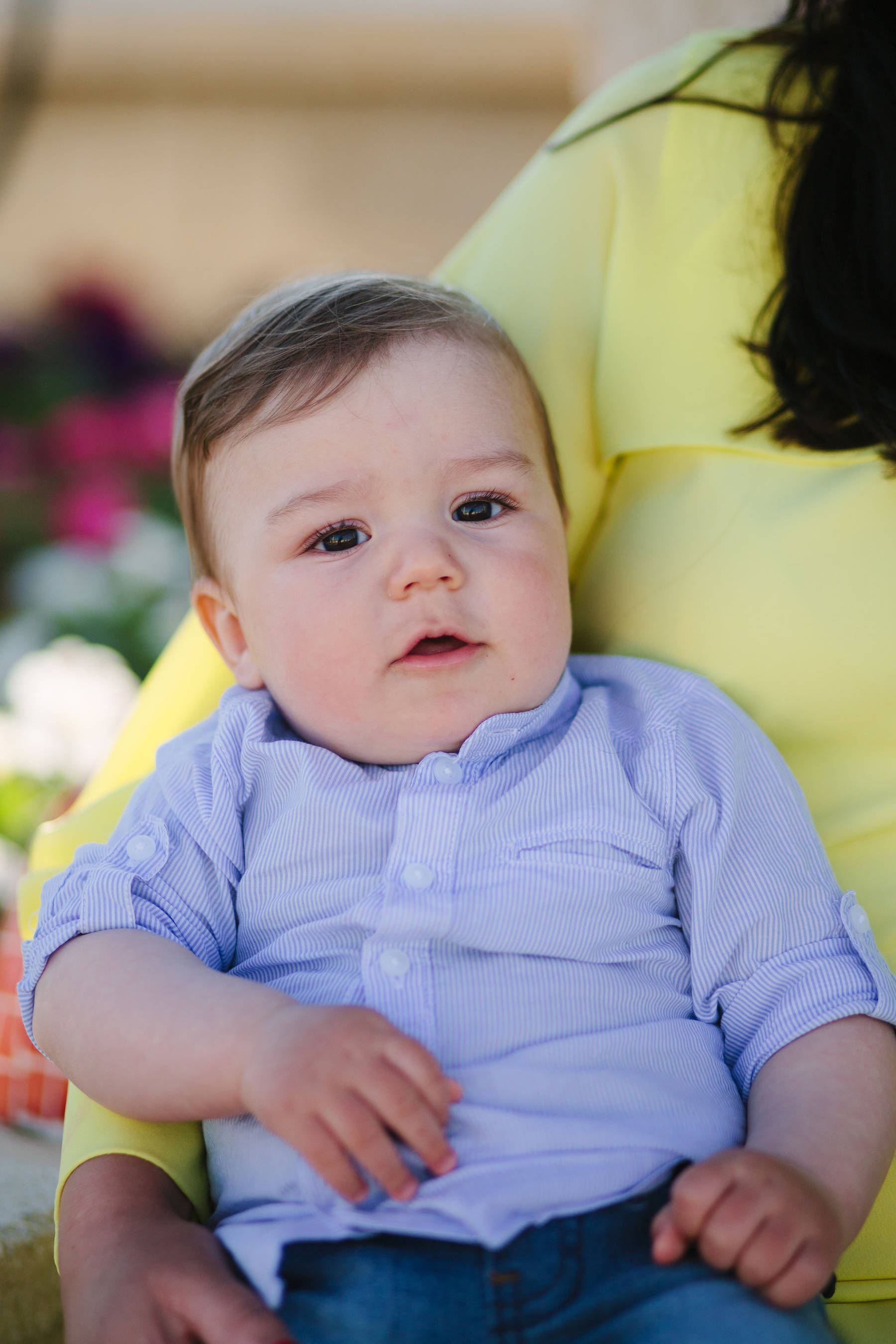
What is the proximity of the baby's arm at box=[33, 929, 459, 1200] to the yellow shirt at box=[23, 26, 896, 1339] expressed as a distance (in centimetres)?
9

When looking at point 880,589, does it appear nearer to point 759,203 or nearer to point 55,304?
point 759,203

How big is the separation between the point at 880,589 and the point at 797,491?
0.44 ft

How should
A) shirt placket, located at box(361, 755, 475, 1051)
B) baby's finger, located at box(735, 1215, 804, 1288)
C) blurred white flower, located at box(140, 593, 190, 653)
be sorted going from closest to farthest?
baby's finger, located at box(735, 1215, 804, 1288)
shirt placket, located at box(361, 755, 475, 1051)
blurred white flower, located at box(140, 593, 190, 653)

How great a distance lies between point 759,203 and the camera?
1314 millimetres

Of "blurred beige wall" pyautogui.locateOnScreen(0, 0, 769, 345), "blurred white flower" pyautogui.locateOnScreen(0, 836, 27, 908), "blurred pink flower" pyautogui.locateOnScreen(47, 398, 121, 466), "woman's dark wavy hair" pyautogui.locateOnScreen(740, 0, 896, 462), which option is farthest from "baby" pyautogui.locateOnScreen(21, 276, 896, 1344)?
"blurred beige wall" pyautogui.locateOnScreen(0, 0, 769, 345)

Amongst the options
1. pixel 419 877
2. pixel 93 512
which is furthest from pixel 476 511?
pixel 93 512

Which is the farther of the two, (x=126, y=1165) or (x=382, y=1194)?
(x=126, y=1165)

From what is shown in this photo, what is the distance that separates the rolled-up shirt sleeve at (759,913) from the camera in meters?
0.98

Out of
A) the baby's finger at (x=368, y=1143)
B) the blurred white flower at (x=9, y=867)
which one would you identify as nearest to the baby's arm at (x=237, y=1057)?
the baby's finger at (x=368, y=1143)

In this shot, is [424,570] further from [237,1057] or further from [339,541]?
[237,1057]

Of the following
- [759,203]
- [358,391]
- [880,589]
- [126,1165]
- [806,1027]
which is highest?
[759,203]

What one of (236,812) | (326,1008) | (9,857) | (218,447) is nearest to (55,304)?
(9,857)

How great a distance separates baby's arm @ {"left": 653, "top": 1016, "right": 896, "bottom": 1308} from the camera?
2.63ft

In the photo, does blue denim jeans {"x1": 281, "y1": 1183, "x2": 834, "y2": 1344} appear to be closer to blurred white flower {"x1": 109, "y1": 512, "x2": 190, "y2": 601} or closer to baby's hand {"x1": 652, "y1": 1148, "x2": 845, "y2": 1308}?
baby's hand {"x1": 652, "y1": 1148, "x2": 845, "y2": 1308}
